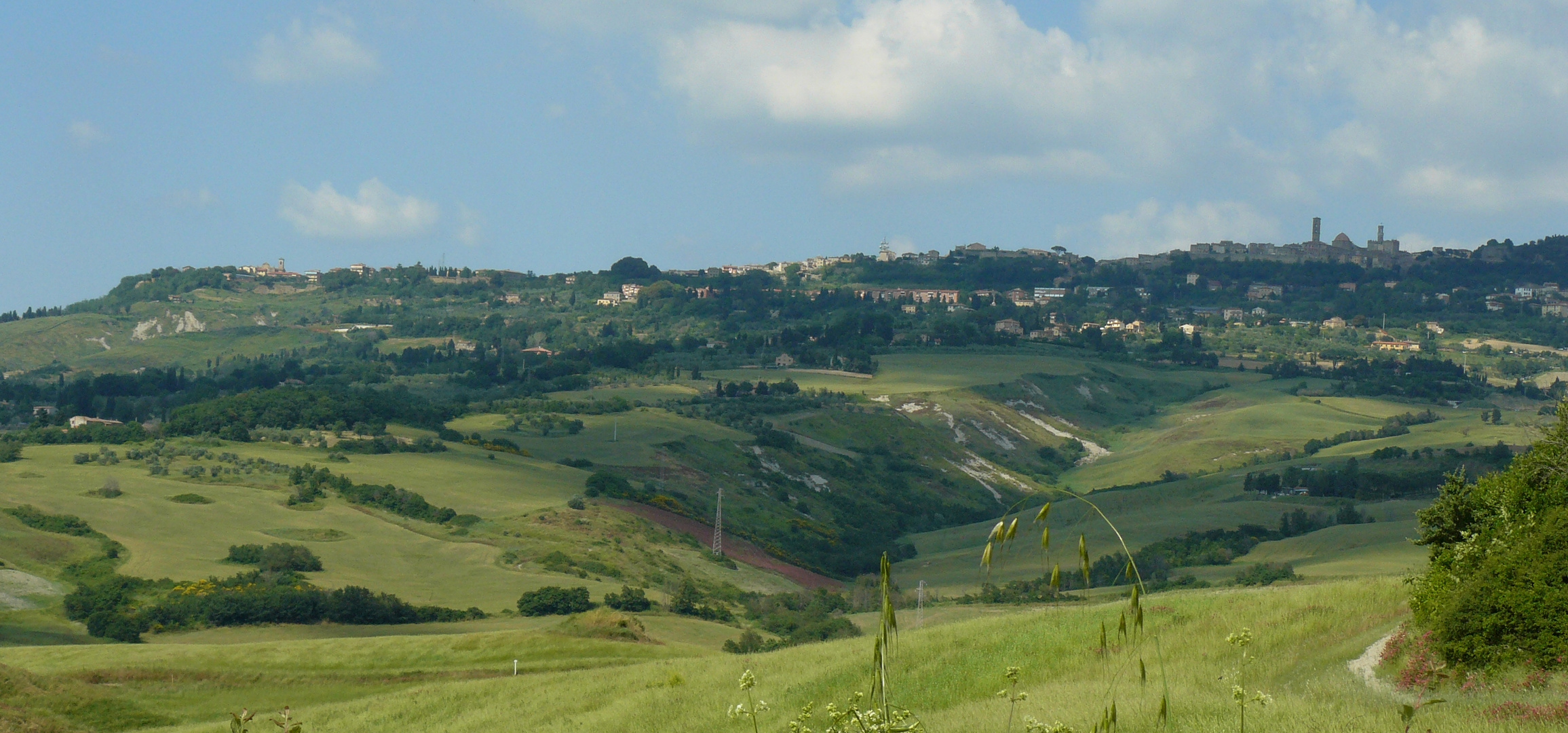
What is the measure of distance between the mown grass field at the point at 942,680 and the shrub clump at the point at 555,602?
18341 millimetres

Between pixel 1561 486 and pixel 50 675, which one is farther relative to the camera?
pixel 50 675

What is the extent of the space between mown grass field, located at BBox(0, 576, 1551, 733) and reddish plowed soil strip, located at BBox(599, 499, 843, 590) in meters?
39.9

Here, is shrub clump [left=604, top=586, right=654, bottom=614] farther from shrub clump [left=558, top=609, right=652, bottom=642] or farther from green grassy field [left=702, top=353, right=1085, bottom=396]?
green grassy field [left=702, top=353, right=1085, bottom=396]

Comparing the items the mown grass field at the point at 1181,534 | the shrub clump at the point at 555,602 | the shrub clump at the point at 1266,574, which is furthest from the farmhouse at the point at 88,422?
the shrub clump at the point at 1266,574

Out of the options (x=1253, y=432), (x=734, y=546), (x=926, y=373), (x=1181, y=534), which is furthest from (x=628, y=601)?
(x=926, y=373)

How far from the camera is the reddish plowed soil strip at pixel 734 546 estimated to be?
74.9m

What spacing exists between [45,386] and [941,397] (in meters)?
119

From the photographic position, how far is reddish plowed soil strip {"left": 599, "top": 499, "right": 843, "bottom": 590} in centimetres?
7494

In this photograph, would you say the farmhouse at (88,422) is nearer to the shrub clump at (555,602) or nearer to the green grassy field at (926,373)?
the shrub clump at (555,602)

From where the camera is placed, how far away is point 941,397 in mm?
139000

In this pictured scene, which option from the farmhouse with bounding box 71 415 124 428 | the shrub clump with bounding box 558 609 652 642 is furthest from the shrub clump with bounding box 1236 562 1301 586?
the farmhouse with bounding box 71 415 124 428

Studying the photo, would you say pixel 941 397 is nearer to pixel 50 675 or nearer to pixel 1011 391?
pixel 1011 391

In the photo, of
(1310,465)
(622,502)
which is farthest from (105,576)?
(1310,465)

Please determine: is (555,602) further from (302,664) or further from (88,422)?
(88,422)
